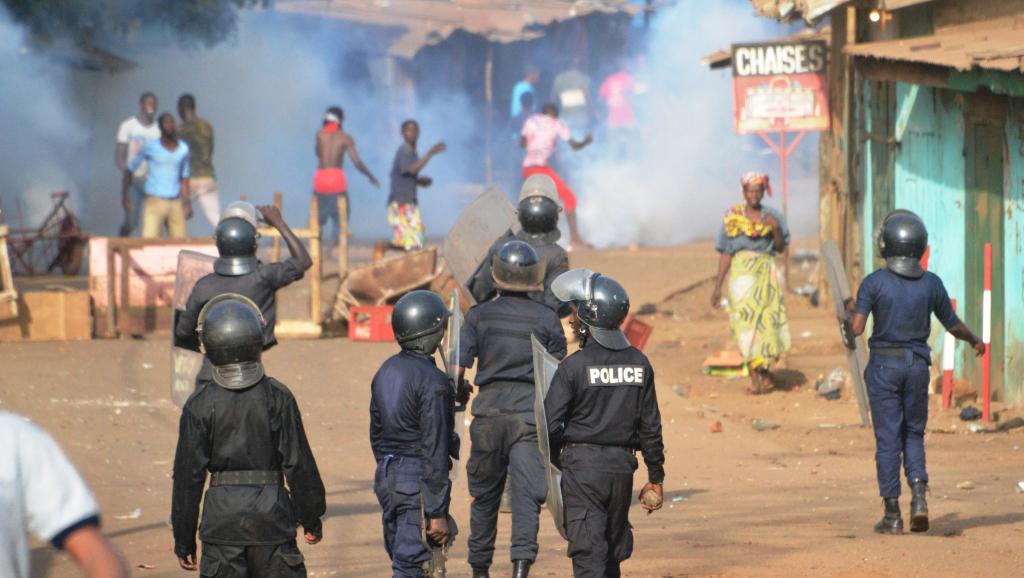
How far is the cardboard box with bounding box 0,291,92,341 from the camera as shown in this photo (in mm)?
14086

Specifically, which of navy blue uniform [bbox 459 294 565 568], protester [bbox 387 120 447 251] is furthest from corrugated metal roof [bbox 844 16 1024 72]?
protester [bbox 387 120 447 251]

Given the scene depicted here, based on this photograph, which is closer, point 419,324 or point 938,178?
point 419,324

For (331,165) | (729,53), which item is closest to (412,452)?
(729,53)

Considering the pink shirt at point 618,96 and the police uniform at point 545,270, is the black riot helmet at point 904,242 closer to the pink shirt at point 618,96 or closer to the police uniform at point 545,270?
the police uniform at point 545,270

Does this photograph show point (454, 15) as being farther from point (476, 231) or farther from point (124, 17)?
point (476, 231)

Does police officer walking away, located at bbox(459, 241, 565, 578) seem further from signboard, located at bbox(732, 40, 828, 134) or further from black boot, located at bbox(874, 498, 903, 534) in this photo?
signboard, located at bbox(732, 40, 828, 134)

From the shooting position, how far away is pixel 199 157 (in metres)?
18.0

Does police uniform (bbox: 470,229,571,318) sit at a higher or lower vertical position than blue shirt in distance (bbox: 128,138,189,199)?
lower

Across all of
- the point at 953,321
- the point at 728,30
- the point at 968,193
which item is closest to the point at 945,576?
the point at 953,321

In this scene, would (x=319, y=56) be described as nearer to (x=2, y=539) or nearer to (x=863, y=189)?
(x=863, y=189)

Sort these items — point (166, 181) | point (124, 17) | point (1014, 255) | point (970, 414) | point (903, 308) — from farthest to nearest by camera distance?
point (124, 17) → point (166, 181) → point (1014, 255) → point (970, 414) → point (903, 308)

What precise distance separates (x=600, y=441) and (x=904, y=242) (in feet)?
9.18

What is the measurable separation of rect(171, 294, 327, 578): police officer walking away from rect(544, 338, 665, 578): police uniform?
109cm

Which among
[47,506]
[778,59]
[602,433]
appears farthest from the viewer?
[778,59]
